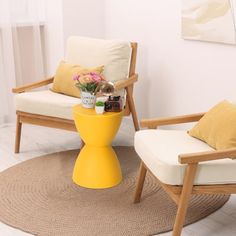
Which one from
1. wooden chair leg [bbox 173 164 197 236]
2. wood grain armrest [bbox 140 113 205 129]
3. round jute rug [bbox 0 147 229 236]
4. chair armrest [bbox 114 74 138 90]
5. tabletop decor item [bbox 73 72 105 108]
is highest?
tabletop decor item [bbox 73 72 105 108]

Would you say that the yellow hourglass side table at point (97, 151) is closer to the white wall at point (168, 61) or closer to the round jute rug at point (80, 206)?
the round jute rug at point (80, 206)

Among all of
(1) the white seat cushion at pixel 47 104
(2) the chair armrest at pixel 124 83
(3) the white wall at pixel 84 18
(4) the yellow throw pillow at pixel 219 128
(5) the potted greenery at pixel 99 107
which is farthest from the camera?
(3) the white wall at pixel 84 18

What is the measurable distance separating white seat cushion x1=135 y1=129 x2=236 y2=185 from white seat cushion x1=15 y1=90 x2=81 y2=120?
0.85 metres

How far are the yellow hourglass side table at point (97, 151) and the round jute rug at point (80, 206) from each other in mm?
64

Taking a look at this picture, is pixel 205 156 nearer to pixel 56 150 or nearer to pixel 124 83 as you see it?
pixel 124 83

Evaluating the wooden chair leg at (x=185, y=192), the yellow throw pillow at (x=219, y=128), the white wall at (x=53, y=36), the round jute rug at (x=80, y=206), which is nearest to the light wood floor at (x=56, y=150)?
the round jute rug at (x=80, y=206)

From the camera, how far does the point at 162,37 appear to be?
3.59 metres

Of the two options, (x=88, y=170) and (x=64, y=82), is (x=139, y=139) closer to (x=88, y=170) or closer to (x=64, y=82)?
(x=88, y=170)

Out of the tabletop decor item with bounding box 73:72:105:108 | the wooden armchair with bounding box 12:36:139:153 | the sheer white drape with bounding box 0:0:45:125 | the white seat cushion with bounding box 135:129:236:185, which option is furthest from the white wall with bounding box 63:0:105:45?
the white seat cushion with bounding box 135:129:236:185

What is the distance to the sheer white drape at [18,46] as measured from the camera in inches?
155

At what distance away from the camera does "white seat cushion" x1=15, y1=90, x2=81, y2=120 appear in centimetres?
311

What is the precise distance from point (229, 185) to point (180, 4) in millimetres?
1668

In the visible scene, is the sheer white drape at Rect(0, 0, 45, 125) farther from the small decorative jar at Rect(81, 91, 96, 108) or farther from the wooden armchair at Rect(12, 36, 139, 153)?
the small decorative jar at Rect(81, 91, 96, 108)

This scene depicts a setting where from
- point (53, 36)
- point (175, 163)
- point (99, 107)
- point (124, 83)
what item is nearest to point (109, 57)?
point (124, 83)
